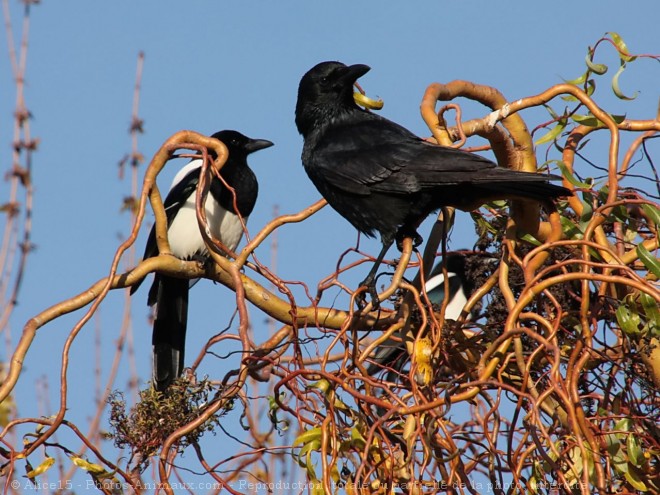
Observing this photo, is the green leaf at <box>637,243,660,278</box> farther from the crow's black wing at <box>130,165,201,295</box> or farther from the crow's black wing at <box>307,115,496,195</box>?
the crow's black wing at <box>130,165,201,295</box>

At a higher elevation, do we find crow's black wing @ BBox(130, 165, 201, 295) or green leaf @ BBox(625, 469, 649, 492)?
crow's black wing @ BBox(130, 165, 201, 295)

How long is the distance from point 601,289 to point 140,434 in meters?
1.54

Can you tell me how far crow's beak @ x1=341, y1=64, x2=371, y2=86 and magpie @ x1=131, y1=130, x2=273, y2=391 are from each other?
1433 mm

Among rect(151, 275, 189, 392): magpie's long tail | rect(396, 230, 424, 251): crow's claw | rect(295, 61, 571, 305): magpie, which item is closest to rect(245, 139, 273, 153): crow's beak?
rect(151, 275, 189, 392): magpie's long tail

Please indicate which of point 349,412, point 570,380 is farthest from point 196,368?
point 570,380

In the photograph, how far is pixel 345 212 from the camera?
4.28m

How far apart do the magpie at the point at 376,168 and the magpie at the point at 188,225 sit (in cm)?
133

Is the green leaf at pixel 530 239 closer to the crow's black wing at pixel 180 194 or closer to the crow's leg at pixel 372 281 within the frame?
the crow's leg at pixel 372 281

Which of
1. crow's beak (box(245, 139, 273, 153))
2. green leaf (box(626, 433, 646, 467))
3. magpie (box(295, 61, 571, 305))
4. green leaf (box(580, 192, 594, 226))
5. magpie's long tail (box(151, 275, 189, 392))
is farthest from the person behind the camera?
crow's beak (box(245, 139, 273, 153))

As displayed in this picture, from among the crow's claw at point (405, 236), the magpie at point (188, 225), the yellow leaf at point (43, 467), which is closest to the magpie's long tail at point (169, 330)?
the magpie at point (188, 225)

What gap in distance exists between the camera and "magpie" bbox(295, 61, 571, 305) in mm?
3787

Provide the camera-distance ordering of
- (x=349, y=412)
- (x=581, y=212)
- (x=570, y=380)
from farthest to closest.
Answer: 1. (x=581, y=212)
2. (x=349, y=412)
3. (x=570, y=380)

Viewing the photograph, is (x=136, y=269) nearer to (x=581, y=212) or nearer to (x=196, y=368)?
(x=196, y=368)

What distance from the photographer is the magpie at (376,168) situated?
12.4ft
